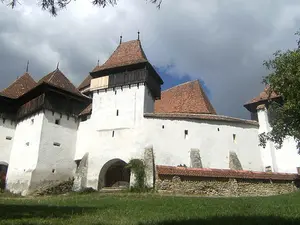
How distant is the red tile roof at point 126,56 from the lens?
24031 mm

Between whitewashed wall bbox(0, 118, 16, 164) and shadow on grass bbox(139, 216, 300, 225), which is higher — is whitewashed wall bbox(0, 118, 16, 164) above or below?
above

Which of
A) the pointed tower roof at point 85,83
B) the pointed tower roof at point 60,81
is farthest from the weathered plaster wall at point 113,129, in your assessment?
the pointed tower roof at point 85,83

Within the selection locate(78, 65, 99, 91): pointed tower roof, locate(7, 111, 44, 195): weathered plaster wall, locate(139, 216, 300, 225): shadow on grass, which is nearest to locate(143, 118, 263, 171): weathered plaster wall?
locate(7, 111, 44, 195): weathered plaster wall

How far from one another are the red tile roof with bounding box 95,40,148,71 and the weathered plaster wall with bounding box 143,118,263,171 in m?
4.72

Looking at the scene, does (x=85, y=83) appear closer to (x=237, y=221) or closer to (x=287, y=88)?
(x=287, y=88)

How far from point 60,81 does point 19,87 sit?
16.1 ft

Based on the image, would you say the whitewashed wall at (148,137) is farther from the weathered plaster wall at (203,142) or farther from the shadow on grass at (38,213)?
the shadow on grass at (38,213)

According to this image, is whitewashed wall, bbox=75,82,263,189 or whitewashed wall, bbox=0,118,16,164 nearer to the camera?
whitewashed wall, bbox=75,82,263,189

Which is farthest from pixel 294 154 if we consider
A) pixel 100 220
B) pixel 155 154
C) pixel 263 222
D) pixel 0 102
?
pixel 0 102

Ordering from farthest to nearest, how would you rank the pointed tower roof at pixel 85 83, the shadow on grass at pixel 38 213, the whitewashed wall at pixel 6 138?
the pointed tower roof at pixel 85 83 < the whitewashed wall at pixel 6 138 < the shadow on grass at pixel 38 213

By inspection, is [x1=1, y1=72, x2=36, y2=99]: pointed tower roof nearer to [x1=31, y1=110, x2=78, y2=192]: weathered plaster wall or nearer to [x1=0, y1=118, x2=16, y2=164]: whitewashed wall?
[x1=0, y1=118, x2=16, y2=164]: whitewashed wall

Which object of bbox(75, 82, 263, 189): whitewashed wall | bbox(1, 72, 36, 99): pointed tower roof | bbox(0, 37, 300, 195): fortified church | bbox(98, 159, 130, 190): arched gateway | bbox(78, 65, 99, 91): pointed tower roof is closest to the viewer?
bbox(75, 82, 263, 189): whitewashed wall

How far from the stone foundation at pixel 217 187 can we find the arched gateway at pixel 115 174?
584cm

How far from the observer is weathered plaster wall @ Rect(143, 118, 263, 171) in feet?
71.2
